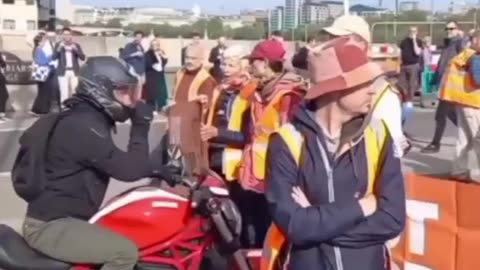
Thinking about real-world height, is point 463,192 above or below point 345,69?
below

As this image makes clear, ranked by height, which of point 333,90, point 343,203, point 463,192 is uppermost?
point 333,90

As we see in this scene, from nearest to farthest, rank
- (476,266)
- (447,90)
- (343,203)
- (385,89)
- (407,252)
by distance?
(343,203), (385,89), (476,266), (407,252), (447,90)

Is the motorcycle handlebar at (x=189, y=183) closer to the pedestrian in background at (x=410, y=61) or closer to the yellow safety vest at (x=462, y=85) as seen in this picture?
the yellow safety vest at (x=462, y=85)

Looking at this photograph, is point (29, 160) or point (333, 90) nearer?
point (333, 90)

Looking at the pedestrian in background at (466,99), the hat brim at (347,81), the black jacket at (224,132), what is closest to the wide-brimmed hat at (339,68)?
the hat brim at (347,81)

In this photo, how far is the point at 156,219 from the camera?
5465 mm

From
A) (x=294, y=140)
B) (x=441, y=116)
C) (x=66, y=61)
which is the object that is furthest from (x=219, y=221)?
(x=66, y=61)

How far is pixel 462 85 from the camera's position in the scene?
1245 cm

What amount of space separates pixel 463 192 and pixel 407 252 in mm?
657

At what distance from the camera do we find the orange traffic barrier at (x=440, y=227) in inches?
282

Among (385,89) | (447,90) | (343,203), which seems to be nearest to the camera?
(343,203)

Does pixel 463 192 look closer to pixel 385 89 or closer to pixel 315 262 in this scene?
pixel 385 89

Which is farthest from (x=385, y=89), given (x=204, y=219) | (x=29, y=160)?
(x=29, y=160)

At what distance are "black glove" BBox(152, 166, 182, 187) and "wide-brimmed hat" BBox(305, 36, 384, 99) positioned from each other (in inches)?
63.4
